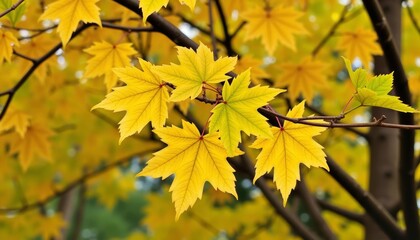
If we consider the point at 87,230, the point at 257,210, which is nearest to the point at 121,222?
the point at 87,230

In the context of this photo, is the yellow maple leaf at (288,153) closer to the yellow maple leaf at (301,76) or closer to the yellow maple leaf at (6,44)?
the yellow maple leaf at (6,44)

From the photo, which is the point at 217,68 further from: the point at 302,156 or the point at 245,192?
the point at 245,192

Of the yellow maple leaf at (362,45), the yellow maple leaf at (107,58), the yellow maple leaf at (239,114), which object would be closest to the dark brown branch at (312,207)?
the yellow maple leaf at (362,45)

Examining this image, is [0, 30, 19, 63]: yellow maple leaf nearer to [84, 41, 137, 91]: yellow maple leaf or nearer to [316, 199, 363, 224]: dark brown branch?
[84, 41, 137, 91]: yellow maple leaf

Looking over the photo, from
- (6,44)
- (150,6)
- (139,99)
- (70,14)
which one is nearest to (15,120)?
(6,44)

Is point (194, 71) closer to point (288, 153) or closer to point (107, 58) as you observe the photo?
point (288, 153)

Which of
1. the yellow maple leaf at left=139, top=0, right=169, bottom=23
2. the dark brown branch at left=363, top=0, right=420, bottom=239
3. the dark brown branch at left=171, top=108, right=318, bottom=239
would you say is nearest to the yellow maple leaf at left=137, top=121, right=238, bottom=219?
the yellow maple leaf at left=139, top=0, right=169, bottom=23

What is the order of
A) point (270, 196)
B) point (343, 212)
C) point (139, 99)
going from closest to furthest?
point (139, 99)
point (270, 196)
point (343, 212)
